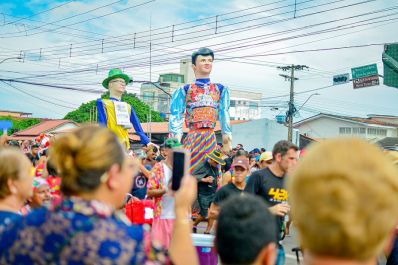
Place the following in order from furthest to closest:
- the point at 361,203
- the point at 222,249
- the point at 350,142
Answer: the point at 222,249, the point at 350,142, the point at 361,203

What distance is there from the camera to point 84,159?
2.30 m

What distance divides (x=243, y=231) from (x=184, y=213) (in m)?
0.63

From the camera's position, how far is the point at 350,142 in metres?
1.59

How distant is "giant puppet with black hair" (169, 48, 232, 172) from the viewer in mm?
7184

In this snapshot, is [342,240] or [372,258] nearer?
[342,240]

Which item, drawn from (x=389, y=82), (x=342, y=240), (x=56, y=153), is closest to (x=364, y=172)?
(x=342, y=240)

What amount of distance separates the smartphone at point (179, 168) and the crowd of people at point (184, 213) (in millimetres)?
211

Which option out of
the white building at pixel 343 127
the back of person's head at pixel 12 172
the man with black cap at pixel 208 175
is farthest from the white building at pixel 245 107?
the back of person's head at pixel 12 172

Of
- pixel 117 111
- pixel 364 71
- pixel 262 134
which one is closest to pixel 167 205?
pixel 117 111

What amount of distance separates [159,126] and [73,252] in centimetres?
5226

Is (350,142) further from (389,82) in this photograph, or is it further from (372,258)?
(389,82)

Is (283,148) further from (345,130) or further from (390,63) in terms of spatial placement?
(345,130)

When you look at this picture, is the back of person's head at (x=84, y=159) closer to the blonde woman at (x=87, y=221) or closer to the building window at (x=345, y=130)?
the blonde woman at (x=87, y=221)

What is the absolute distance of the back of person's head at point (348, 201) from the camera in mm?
1483
